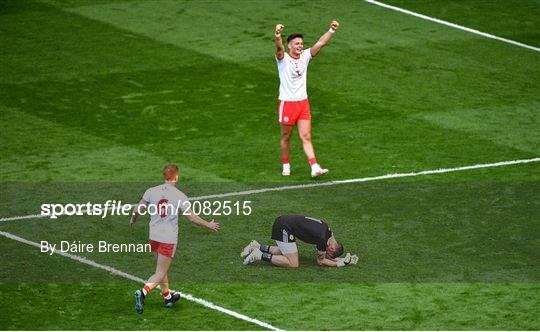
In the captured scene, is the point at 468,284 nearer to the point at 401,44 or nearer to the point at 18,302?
the point at 18,302

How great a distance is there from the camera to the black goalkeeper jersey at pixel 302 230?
17.3m

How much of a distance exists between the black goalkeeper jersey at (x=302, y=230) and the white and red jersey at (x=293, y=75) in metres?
4.66

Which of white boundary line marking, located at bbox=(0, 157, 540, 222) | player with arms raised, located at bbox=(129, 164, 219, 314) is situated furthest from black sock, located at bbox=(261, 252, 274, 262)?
white boundary line marking, located at bbox=(0, 157, 540, 222)

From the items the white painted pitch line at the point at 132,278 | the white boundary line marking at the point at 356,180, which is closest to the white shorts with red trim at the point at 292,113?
the white boundary line marking at the point at 356,180

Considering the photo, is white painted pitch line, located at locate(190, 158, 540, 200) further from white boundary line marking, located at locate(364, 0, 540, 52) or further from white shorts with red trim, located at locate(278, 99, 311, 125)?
white boundary line marking, located at locate(364, 0, 540, 52)

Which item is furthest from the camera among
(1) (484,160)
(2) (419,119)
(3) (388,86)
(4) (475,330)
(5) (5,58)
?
(5) (5,58)

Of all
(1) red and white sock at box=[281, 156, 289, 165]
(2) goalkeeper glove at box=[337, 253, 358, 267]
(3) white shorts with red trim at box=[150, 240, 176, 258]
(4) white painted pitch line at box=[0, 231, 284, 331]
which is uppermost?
(3) white shorts with red trim at box=[150, 240, 176, 258]

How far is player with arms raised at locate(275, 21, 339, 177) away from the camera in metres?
21.4

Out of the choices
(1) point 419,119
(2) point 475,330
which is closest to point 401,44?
(1) point 419,119

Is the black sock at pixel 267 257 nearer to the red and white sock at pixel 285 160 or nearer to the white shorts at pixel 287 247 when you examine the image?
the white shorts at pixel 287 247

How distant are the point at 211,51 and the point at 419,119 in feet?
19.8

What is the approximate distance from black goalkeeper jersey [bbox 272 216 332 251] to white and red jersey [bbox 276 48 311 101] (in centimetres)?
466

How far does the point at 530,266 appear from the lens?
1747 centimetres

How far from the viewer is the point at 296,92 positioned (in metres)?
21.6
